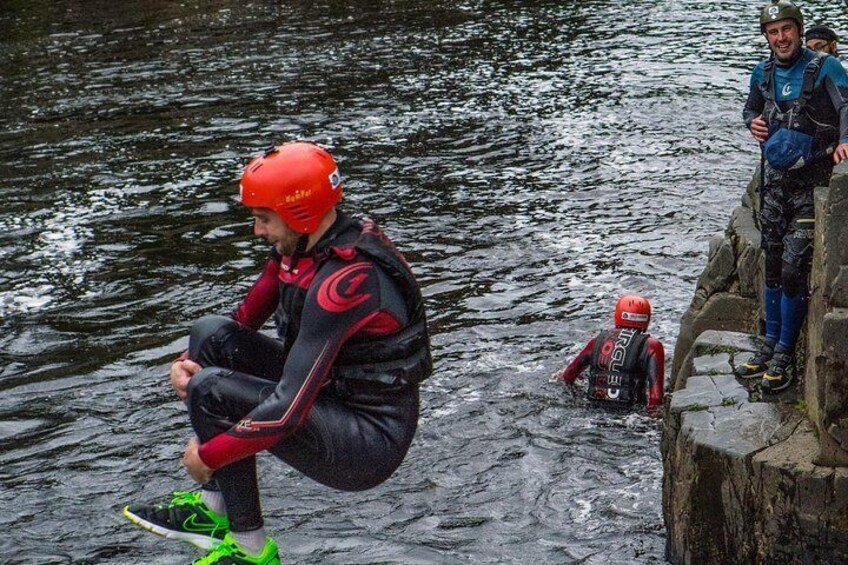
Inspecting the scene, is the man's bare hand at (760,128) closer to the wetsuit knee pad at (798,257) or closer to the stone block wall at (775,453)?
the wetsuit knee pad at (798,257)

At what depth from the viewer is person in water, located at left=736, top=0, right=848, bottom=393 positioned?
790 cm

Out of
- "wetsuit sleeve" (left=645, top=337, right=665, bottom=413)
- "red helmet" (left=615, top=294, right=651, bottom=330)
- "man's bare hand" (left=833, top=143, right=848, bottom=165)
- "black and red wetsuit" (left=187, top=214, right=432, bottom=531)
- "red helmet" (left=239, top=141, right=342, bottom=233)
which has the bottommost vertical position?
"wetsuit sleeve" (left=645, top=337, right=665, bottom=413)

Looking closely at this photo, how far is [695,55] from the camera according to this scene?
25.4m

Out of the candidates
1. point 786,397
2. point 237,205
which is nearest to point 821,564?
point 786,397

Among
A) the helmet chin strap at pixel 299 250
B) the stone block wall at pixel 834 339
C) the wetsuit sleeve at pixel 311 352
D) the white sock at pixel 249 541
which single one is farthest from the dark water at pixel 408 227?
the helmet chin strap at pixel 299 250

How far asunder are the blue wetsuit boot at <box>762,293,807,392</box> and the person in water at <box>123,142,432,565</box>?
2.75 meters

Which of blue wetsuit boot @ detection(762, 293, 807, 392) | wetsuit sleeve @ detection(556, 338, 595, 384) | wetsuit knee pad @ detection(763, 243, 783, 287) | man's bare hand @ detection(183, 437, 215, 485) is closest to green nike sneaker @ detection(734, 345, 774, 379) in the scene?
blue wetsuit boot @ detection(762, 293, 807, 392)

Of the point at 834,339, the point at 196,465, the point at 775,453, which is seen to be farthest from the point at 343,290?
the point at 775,453

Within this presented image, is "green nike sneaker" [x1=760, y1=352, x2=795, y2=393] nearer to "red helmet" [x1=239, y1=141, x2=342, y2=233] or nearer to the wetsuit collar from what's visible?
the wetsuit collar

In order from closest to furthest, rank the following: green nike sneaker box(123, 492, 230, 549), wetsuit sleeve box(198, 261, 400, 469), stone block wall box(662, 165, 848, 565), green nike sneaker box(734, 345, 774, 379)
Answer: wetsuit sleeve box(198, 261, 400, 469)
green nike sneaker box(123, 492, 230, 549)
stone block wall box(662, 165, 848, 565)
green nike sneaker box(734, 345, 774, 379)

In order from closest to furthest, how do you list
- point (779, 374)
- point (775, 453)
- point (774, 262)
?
1. point (775, 453)
2. point (779, 374)
3. point (774, 262)

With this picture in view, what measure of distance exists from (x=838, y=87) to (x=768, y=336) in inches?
66.4

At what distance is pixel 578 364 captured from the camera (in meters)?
10.9

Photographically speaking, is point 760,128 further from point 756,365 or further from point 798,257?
point 756,365
